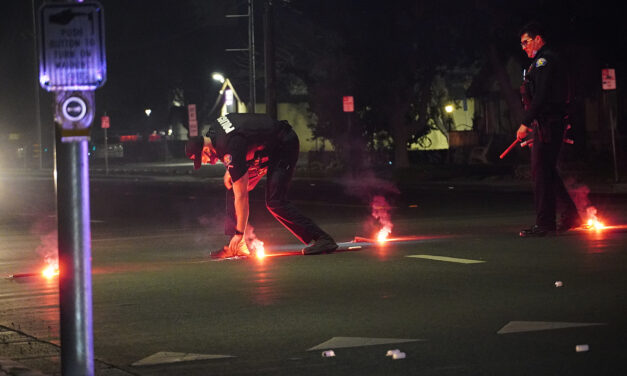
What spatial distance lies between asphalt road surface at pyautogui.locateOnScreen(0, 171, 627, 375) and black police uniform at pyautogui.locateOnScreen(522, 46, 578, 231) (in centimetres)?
53

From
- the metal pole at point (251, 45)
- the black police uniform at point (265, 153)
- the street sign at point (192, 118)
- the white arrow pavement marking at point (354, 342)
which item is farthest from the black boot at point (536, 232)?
the street sign at point (192, 118)

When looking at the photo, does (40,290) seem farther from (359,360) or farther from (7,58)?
(7,58)

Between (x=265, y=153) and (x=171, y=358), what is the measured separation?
18.5 ft

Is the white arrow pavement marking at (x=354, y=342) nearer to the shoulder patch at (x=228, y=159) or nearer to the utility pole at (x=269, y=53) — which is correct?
the shoulder patch at (x=228, y=159)

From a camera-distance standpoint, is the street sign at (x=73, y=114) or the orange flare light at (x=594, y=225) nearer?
the street sign at (x=73, y=114)

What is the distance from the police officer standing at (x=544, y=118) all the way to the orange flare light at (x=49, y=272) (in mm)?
5111

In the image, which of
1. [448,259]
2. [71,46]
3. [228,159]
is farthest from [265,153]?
[71,46]

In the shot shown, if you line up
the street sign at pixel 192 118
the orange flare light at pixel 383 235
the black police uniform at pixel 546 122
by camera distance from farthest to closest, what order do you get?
the street sign at pixel 192 118
the orange flare light at pixel 383 235
the black police uniform at pixel 546 122

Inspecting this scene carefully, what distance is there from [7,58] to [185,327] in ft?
271

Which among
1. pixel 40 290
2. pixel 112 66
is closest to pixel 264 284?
pixel 40 290

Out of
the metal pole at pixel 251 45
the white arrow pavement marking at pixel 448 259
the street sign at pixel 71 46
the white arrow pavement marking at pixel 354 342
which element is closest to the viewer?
the street sign at pixel 71 46

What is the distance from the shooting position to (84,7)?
578 cm

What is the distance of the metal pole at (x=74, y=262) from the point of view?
5.77 meters

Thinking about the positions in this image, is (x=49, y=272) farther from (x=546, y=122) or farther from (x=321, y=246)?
(x=546, y=122)
